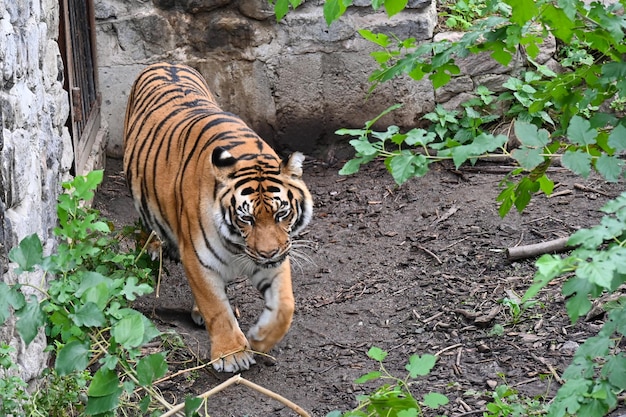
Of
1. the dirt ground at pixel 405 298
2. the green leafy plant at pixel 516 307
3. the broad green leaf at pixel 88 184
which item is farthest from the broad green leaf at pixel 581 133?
the broad green leaf at pixel 88 184

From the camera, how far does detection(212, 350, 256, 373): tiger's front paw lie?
178 inches

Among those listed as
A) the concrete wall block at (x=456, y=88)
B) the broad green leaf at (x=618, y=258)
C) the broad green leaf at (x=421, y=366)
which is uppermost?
the broad green leaf at (x=618, y=258)

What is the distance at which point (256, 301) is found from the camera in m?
5.45

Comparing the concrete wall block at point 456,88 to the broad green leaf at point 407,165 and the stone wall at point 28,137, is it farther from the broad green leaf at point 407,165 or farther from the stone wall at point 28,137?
the broad green leaf at point 407,165

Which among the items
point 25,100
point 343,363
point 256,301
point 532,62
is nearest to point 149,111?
point 256,301

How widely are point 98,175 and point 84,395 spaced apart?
1.04 meters

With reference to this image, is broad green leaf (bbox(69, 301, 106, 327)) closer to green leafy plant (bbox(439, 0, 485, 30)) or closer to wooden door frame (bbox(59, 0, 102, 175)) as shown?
wooden door frame (bbox(59, 0, 102, 175))

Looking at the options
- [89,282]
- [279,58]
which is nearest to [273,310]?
[89,282]

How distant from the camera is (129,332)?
2490mm

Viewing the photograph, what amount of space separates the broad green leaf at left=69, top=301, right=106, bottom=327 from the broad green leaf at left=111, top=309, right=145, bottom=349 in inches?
2.2

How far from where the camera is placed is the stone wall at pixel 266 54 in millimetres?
6914

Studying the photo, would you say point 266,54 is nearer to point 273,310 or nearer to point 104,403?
point 273,310

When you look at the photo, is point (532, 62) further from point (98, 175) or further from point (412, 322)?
point (98, 175)

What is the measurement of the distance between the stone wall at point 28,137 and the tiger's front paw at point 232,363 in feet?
3.10
